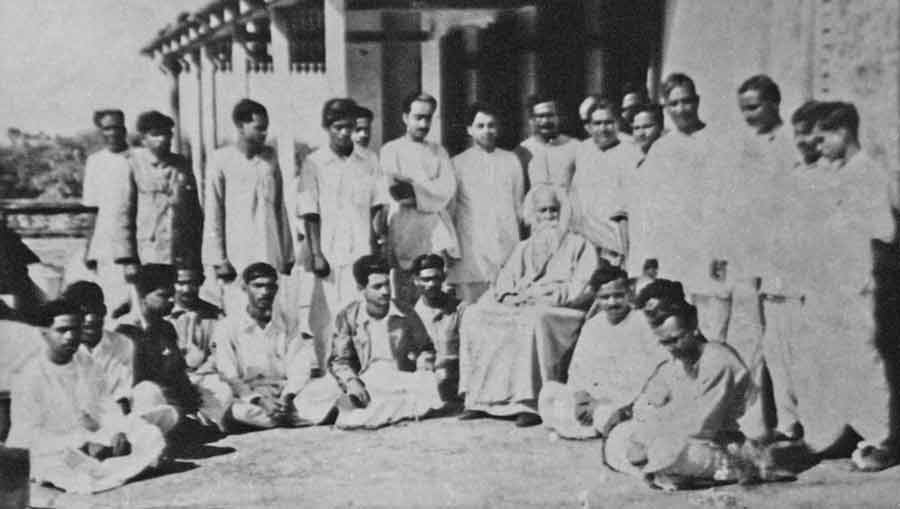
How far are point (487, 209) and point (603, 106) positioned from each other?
0.69 metres

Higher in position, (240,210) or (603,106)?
(603,106)

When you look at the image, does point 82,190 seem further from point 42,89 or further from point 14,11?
point 14,11

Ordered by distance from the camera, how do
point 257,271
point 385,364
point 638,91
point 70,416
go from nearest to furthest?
point 70,416, point 257,271, point 385,364, point 638,91

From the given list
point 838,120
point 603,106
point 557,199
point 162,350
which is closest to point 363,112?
point 557,199

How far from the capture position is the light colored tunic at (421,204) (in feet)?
16.8

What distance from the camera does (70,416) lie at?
4.72 meters

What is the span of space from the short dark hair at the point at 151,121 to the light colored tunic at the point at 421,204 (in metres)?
0.94

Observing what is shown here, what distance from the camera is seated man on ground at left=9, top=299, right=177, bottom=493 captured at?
466cm

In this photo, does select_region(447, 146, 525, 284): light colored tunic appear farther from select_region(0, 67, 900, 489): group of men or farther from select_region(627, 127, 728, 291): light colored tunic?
select_region(627, 127, 728, 291): light colored tunic

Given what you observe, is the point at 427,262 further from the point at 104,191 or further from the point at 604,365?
the point at 104,191

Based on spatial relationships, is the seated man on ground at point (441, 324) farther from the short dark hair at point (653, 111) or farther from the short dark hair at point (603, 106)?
the short dark hair at point (653, 111)

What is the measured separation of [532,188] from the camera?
5.20 m

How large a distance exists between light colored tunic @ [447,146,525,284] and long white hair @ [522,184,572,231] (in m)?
0.04

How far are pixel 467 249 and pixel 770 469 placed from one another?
162 centimetres
